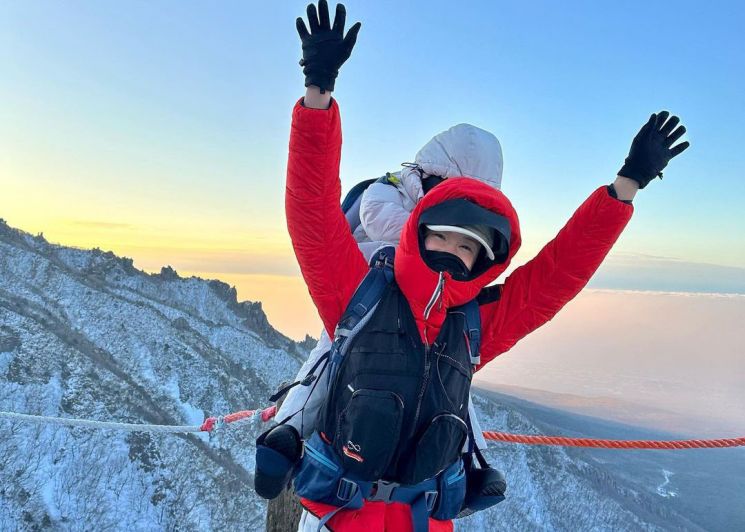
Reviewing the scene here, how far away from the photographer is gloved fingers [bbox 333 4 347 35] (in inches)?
121

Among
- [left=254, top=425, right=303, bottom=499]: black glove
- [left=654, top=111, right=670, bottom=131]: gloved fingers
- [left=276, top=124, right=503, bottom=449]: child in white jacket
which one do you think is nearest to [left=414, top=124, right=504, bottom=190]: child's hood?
[left=276, top=124, right=503, bottom=449]: child in white jacket

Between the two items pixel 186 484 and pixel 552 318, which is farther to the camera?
pixel 186 484

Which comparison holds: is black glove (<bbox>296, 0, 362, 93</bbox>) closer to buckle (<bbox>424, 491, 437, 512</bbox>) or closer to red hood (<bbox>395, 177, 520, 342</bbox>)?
red hood (<bbox>395, 177, 520, 342</bbox>)

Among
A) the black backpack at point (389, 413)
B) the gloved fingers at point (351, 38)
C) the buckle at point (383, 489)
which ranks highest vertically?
the gloved fingers at point (351, 38)

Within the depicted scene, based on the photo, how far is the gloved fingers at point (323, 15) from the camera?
3.05 metres

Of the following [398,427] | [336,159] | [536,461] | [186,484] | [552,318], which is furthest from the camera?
[536,461]

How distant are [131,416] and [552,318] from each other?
4539 cm

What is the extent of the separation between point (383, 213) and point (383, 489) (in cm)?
194

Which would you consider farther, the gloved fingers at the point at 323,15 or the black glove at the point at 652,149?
the black glove at the point at 652,149

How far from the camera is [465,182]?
3.37m

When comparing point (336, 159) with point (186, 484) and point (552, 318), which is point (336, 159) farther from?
point (186, 484)

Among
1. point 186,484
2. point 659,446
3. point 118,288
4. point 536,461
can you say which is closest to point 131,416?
point 186,484

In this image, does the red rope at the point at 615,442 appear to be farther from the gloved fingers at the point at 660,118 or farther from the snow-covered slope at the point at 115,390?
the snow-covered slope at the point at 115,390

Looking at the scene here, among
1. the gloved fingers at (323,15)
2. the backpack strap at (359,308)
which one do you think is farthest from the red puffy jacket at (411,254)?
the gloved fingers at (323,15)
